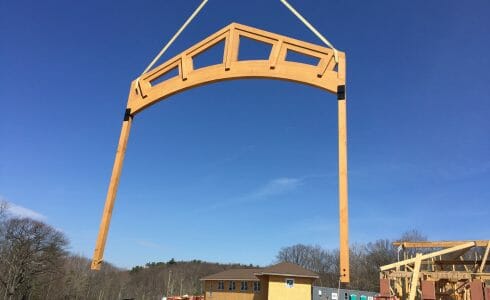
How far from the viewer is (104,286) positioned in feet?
220

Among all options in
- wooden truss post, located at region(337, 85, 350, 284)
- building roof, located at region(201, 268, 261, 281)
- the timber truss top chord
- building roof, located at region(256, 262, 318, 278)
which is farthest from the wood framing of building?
building roof, located at region(201, 268, 261, 281)

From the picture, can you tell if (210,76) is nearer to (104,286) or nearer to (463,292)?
(463,292)

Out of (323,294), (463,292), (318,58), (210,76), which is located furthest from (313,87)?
(323,294)

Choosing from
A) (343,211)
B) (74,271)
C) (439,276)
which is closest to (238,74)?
(343,211)

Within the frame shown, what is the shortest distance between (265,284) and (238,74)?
85.6 ft

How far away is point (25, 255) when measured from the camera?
41.1 m

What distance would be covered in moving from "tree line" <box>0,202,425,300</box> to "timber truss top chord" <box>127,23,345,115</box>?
41.8 meters

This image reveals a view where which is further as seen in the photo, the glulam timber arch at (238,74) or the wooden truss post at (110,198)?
the wooden truss post at (110,198)

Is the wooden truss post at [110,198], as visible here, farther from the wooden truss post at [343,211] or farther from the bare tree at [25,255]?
the bare tree at [25,255]

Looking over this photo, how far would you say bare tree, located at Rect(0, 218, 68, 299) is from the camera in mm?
40906

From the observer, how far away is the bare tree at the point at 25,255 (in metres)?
40.9

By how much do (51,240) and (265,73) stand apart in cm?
4430

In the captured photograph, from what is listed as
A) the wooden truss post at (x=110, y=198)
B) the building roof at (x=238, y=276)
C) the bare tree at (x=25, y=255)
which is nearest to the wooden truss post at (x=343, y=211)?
the wooden truss post at (x=110, y=198)

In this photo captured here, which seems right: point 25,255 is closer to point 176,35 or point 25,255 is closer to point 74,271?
point 74,271
